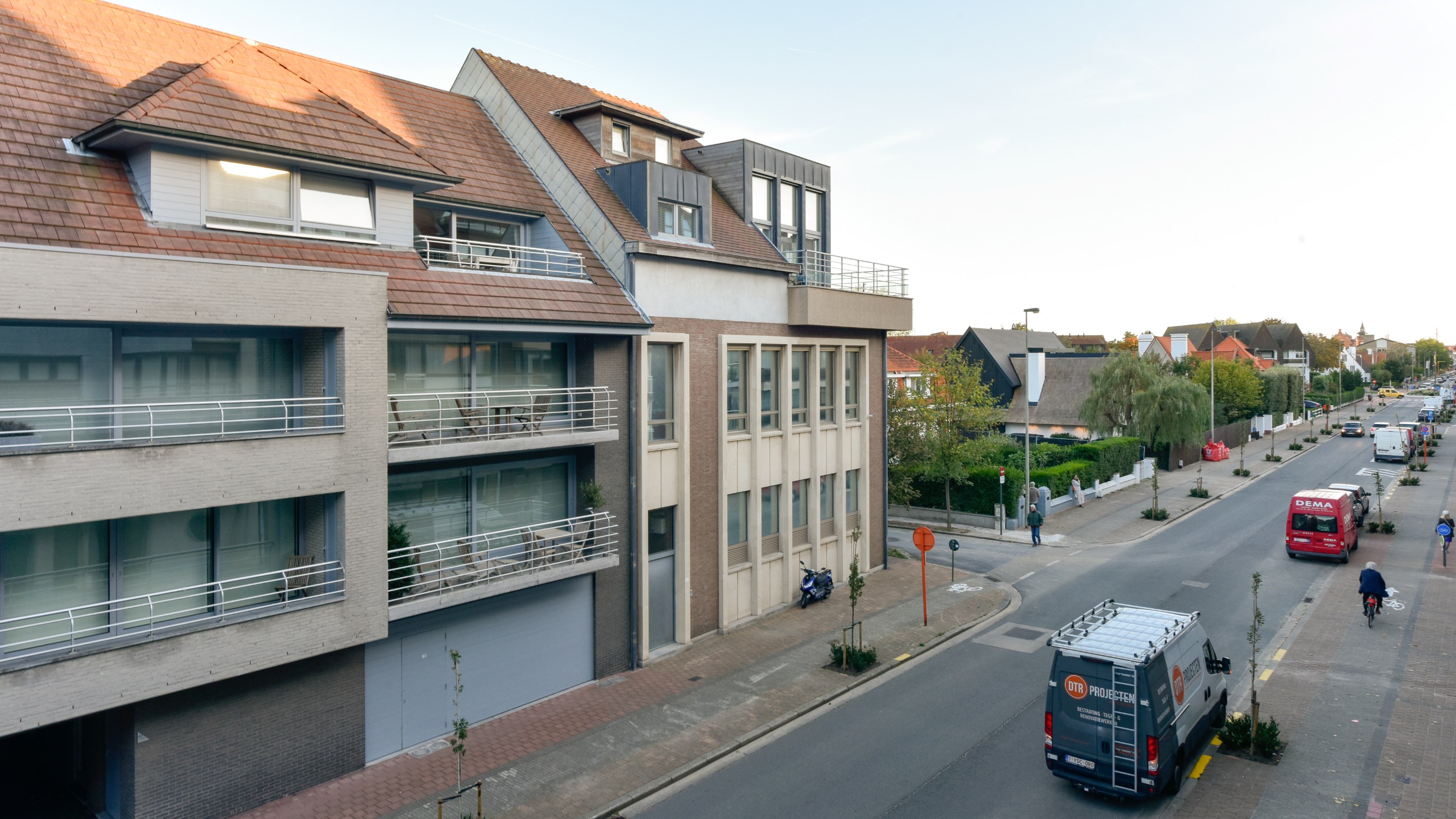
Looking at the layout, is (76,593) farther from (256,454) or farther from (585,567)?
(585,567)

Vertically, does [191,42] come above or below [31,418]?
above

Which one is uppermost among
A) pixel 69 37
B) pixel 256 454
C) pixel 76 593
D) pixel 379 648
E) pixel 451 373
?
pixel 69 37

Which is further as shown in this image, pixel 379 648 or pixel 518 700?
pixel 518 700

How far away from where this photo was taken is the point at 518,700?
52.3 feet

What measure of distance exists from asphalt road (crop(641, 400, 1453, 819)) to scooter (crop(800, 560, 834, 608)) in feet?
13.5

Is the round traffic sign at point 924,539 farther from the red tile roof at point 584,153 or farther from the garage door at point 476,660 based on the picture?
the garage door at point 476,660

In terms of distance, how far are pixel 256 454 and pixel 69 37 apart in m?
8.13

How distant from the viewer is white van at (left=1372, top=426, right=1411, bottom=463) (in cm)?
4925

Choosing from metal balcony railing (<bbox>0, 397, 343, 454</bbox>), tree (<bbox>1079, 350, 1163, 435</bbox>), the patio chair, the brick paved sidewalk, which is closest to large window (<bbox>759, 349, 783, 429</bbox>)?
the brick paved sidewalk

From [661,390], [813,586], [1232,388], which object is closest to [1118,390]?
[1232,388]

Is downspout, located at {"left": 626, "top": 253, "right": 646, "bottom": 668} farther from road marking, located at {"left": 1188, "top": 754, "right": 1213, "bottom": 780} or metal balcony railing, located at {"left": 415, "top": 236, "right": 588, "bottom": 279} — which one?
road marking, located at {"left": 1188, "top": 754, "right": 1213, "bottom": 780}

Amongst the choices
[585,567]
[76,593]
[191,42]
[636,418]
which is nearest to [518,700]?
[585,567]

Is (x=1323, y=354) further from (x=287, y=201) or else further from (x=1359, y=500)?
(x=287, y=201)

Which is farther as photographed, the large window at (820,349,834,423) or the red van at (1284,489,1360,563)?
the red van at (1284,489,1360,563)
